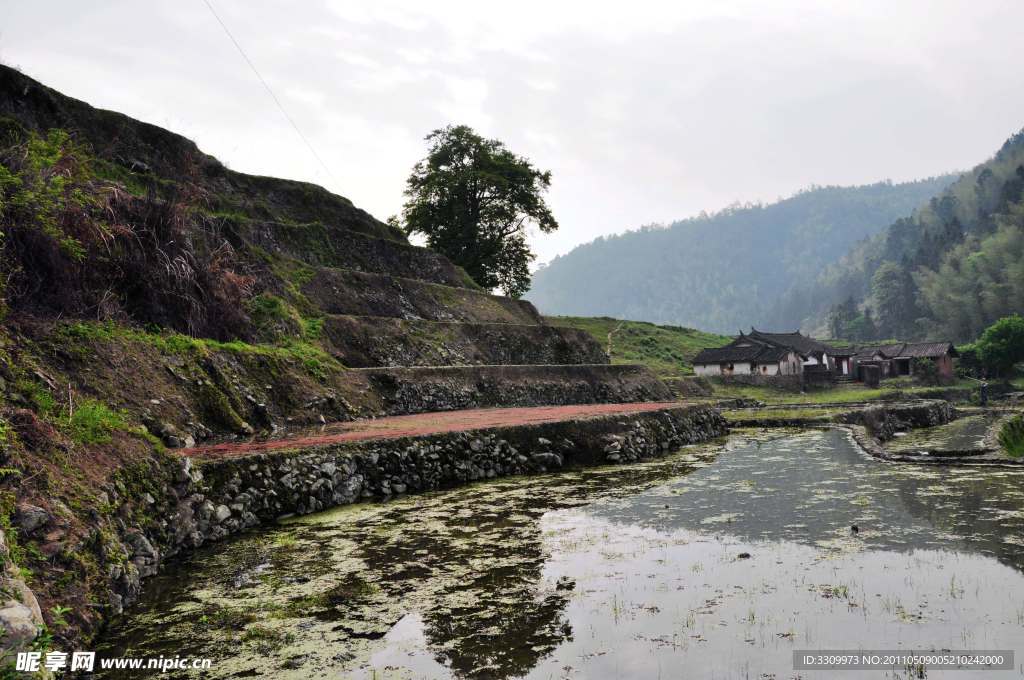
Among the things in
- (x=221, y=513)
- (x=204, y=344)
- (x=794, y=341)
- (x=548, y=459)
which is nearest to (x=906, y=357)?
(x=794, y=341)

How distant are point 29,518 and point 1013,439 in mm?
20892

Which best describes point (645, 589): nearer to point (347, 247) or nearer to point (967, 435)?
point (967, 435)

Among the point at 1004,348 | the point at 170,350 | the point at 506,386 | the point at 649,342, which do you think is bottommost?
the point at 506,386

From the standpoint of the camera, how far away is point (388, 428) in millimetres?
15344

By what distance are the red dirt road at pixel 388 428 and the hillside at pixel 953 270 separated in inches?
3197

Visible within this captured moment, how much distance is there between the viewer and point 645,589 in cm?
707

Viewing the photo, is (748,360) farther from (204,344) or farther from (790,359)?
(204,344)

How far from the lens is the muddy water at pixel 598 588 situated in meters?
5.43

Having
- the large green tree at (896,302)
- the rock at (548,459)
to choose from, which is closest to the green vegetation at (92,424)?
the rock at (548,459)

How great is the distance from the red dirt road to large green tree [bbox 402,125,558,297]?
28694 millimetres

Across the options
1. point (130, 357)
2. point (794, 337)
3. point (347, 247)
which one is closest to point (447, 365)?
point (347, 247)

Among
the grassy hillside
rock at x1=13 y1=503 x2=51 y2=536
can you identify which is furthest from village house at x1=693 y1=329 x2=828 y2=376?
rock at x1=13 y1=503 x2=51 y2=536

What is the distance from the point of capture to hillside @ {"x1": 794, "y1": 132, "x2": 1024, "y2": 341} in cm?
8331

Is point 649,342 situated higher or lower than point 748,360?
higher
